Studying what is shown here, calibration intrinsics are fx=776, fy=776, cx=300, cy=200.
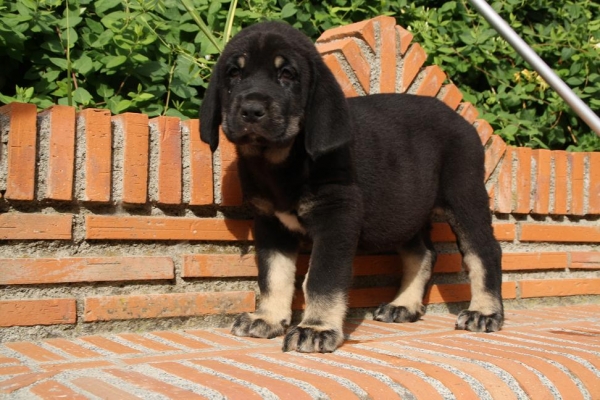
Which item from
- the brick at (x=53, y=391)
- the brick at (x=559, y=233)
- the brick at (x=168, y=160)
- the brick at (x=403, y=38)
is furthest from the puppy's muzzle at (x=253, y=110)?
the brick at (x=559, y=233)

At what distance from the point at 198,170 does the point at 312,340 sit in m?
1.07

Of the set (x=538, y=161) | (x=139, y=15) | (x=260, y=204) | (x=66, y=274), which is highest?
(x=139, y=15)

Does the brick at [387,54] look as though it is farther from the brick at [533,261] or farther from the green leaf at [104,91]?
the green leaf at [104,91]

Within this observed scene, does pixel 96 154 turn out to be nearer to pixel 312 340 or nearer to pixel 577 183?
pixel 312 340

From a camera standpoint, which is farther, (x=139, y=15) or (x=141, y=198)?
(x=139, y=15)

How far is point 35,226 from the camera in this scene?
10.4 feet

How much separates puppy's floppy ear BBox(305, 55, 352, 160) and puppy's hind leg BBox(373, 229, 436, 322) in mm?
1159

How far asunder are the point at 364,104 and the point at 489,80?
6.43 feet

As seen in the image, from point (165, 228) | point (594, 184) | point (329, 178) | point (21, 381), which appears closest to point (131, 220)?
point (165, 228)

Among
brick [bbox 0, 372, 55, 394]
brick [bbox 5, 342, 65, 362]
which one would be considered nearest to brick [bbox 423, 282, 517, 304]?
brick [bbox 5, 342, 65, 362]

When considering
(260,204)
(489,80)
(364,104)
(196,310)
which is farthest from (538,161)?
(196,310)

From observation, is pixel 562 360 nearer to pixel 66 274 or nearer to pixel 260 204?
pixel 260 204

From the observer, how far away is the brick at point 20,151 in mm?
3121

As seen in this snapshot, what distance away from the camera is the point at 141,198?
11.2ft
